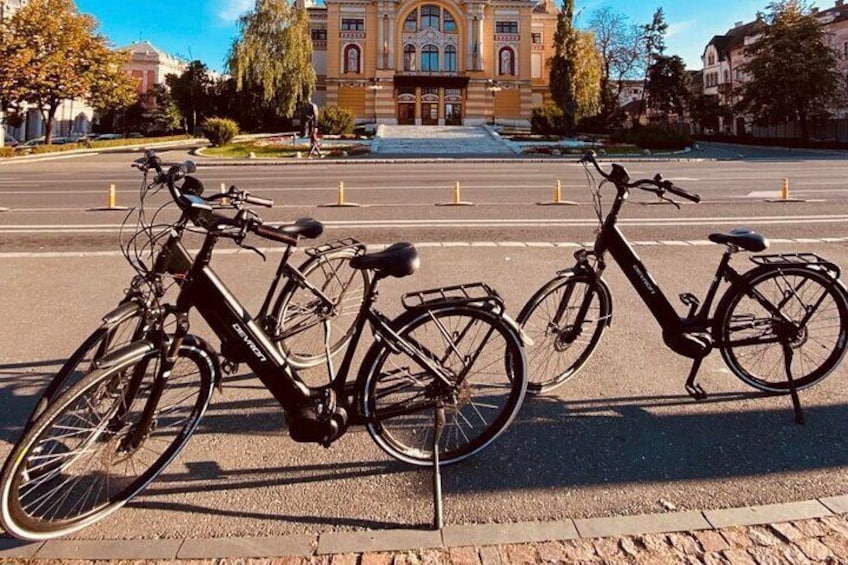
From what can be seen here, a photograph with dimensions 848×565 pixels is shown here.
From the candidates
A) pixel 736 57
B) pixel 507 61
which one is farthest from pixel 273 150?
pixel 736 57

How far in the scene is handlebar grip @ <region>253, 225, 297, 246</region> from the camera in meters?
2.95

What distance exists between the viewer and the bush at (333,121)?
49.6m

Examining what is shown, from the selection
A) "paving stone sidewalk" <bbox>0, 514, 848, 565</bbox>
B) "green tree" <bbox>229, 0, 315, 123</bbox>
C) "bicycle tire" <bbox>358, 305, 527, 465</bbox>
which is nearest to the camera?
"paving stone sidewalk" <bbox>0, 514, 848, 565</bbox>

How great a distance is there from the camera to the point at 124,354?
266 centimetres

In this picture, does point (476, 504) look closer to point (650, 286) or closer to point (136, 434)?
point (136, 434)

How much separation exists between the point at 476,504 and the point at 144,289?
192cm

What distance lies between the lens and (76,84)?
43.6m

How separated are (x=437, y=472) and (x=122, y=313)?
1670 mm

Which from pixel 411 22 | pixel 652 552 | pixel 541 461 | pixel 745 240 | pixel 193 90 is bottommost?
pixel 652 552

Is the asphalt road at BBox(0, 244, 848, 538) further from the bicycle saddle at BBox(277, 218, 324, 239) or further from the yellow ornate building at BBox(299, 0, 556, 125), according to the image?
the yellow ornate building at BBox(299, 0, 556, 125)

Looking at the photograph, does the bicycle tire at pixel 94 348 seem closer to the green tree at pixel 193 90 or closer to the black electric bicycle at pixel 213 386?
the black electric bicycle at pixel 213 386

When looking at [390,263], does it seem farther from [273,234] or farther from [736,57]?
[736,57]

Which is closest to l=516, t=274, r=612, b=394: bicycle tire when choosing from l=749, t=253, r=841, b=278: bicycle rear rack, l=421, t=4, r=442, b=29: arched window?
l=749, t=253, r=841, b=278: bicycle rear rack

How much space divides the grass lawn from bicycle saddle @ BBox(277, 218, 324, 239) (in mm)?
33167
